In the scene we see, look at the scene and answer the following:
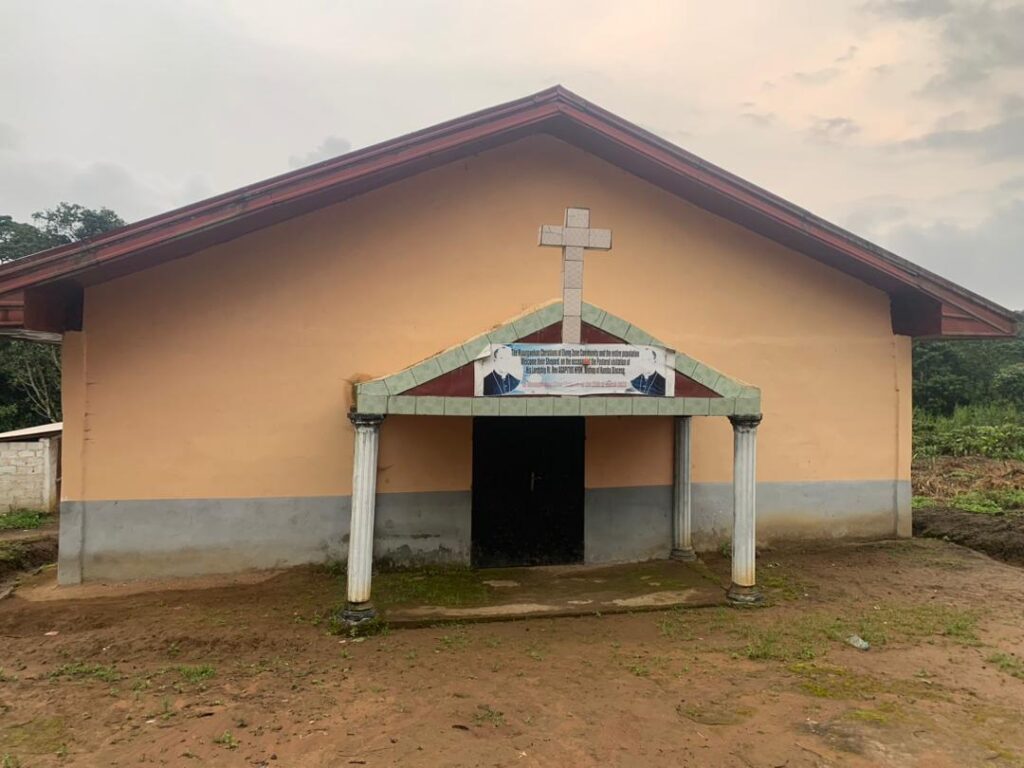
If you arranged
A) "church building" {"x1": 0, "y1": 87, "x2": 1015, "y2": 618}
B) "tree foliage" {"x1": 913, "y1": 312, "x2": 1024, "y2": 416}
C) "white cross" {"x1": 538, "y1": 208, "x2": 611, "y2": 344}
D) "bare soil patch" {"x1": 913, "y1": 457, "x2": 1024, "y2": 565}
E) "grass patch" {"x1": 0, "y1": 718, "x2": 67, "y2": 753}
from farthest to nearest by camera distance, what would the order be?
1. "tree foliage" {"x1": 913, "y1": 312, "x2": 1024, "y2": 416}
2. "bare soil patch" {"x1": 913, "y1": 457, "x2": 1024, "y2": 565}
3. "white cross" {"x1": 538, "y1": 208, "x2": 611, "y2": 344}
4. "church building" {"x1": 0, "y1": 87, "x2": 1015, "y2": 618}
5. "grass patch" {"x1": 0, "y1": 718, "x2": 67, "y2": 753}

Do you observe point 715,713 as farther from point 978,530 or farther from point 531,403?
point 978,530

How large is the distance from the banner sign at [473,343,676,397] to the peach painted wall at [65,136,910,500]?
216 cm

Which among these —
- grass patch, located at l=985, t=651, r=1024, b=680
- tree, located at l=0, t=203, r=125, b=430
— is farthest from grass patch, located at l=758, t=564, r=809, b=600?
tree, located at l=0, t=203, r=125, b=430

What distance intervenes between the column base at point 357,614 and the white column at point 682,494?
4433mm

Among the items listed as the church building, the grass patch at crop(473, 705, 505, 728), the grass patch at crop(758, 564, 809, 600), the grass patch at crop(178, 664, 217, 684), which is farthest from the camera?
the grass patch at crop(758, 564, 809, 600)

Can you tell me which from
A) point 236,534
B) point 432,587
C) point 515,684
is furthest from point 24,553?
point 515,684

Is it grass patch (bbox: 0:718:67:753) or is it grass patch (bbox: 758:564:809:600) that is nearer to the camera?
grass patch (bbox: 0:718:67:753)

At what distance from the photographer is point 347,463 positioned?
7.91m

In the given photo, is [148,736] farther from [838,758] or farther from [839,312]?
[839,312]

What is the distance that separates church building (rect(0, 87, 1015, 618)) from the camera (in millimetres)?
6492

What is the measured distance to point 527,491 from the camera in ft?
27.7

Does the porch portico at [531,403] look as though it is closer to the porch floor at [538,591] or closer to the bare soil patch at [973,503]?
the porch floor at [538,591]

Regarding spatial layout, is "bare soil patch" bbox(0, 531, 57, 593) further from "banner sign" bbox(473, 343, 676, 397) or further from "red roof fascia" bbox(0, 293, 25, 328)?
"banner sign" bbox(473, 343, 676, 397)

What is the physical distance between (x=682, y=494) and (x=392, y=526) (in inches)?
153
